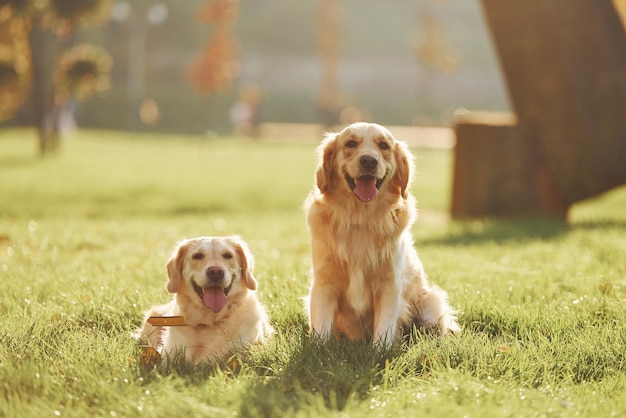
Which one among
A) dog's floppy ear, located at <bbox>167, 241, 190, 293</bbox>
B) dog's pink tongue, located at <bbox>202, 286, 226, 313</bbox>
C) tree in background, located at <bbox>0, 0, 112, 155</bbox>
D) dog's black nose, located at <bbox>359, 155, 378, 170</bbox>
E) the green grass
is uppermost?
tree in background, located at <bbox>0, 0, 112, 155</bbox>

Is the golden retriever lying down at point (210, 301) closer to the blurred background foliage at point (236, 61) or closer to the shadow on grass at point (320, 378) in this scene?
the shadow on grass at point (320, 378)

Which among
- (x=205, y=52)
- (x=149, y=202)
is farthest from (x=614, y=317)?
(x=205, y=52)

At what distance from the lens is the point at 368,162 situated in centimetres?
453

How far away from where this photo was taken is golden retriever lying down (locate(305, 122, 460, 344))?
457 centimetres

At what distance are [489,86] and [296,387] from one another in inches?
2703

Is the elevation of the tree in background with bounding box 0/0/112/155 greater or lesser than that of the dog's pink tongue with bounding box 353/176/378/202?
greater

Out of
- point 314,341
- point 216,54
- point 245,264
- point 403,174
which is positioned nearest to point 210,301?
point 245,264

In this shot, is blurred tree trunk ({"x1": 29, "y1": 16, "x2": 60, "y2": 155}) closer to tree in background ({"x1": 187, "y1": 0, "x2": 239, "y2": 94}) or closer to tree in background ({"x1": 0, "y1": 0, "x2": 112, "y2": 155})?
tree in background ({"x1": 0, "y1": 0, "x2": 112, "y2": 155})

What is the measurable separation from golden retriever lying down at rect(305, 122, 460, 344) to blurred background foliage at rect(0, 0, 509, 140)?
56.1 feet

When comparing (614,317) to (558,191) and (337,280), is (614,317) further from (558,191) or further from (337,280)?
(558,191)

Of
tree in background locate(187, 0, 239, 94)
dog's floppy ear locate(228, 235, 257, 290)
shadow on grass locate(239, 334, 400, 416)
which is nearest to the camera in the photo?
shadow on grass locate(239, 334, 400, 416)

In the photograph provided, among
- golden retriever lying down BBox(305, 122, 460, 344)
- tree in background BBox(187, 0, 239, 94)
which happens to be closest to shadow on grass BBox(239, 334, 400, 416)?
golden retriever lying down BBox(305, 122, 460, 344)

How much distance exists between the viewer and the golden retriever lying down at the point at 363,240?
4574mm

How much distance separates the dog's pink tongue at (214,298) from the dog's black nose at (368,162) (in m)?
1.11
